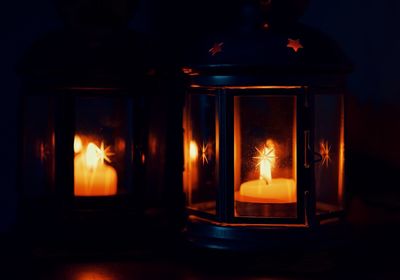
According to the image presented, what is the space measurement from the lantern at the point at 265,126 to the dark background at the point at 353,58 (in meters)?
0.23

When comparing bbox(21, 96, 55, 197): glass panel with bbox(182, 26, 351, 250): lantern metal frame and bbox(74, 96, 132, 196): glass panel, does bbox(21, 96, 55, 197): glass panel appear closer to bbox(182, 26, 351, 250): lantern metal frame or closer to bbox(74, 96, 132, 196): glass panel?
bbox(74, 96, 132, 196): glass panel

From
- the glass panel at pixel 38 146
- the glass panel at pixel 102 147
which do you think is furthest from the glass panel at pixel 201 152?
the glass panel at pixel 38 146

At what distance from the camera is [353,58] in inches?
60.0

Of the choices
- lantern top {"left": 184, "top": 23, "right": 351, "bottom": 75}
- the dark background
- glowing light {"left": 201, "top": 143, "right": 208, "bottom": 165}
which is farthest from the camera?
the dark background

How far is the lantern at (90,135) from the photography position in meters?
1.29

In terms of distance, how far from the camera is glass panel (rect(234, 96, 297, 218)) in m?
1.23

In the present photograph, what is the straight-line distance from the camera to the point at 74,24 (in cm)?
130

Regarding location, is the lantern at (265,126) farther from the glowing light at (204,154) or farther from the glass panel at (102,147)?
the glass panel at (102,147)

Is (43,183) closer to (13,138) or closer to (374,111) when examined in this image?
(13,138)

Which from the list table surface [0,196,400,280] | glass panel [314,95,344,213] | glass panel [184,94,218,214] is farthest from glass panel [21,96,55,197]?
glass panel [314,95,344,213]

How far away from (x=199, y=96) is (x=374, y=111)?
400mm

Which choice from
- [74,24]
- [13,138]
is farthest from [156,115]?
[13,138]

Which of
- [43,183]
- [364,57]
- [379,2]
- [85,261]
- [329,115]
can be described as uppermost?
[379,2]

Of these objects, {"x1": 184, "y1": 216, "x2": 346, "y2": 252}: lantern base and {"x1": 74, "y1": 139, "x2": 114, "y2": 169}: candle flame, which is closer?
{"x1": 184, "y1": 216, "x2": 346, "y2": 252}: lantern base
